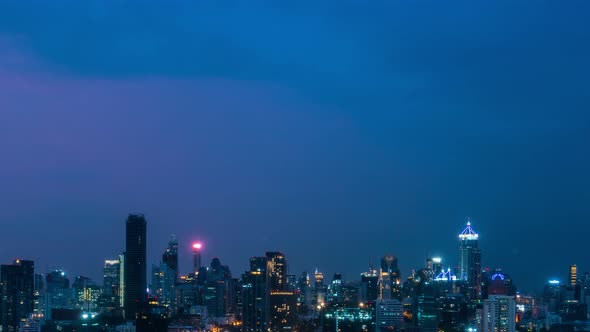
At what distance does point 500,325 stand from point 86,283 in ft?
68.7

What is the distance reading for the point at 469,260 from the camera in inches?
1569

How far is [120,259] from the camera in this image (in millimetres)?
40125

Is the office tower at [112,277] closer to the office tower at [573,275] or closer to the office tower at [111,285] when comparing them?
the office tower at [111,285]

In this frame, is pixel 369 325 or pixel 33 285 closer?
pixel 369 325

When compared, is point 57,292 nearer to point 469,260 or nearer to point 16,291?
point 16,291

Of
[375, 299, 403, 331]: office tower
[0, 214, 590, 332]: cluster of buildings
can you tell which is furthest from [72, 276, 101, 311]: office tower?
[375, 299, 403, 331]: office tower

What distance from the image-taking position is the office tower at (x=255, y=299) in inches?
1233

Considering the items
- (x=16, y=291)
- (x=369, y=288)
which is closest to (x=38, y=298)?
(x=16, y=291)

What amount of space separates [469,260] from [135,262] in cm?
1273

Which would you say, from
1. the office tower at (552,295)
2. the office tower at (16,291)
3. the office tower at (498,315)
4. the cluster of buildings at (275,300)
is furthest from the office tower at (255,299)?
the office tower at (552,295)

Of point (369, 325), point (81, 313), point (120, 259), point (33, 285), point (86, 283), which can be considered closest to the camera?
point (369, 325)

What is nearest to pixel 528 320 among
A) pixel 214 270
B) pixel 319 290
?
pixel 319 290

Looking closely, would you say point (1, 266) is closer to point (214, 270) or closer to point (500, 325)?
point (214, 270)

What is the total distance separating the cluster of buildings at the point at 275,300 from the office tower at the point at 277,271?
0.06 meters
